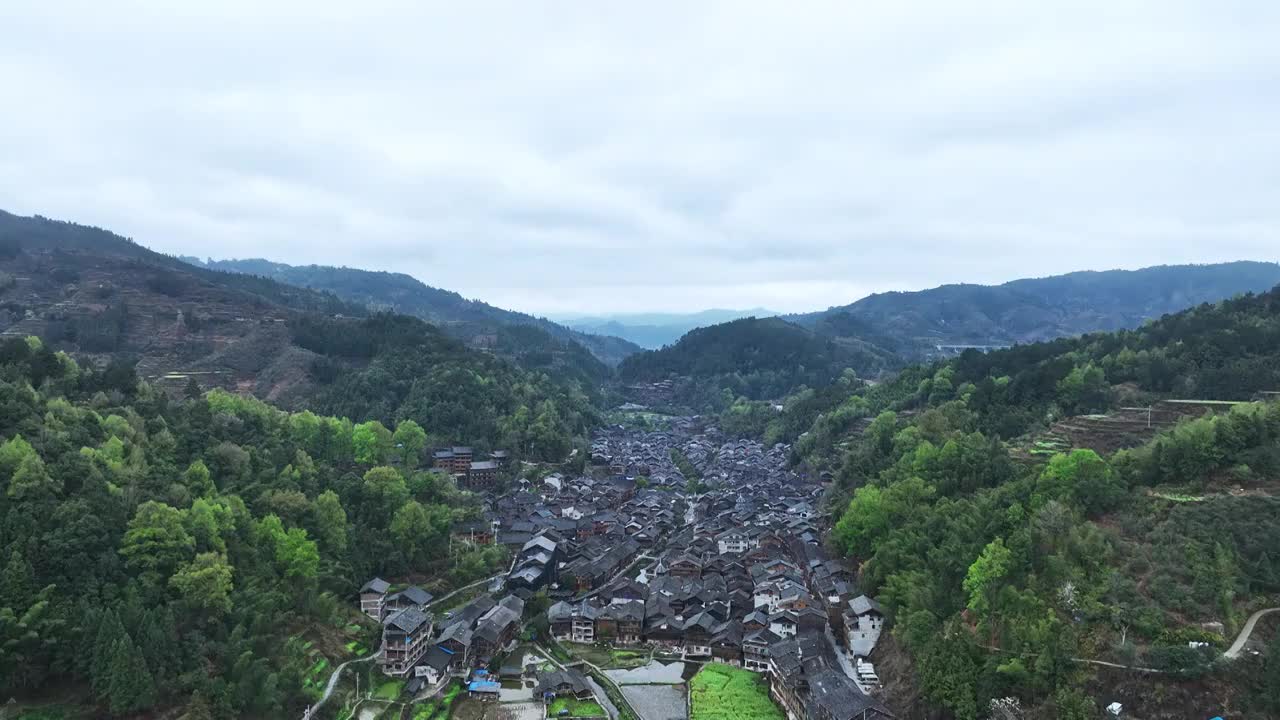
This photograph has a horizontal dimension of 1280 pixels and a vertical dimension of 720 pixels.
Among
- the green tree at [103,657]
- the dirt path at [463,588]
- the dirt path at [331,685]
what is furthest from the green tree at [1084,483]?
the green tree at [103,657]

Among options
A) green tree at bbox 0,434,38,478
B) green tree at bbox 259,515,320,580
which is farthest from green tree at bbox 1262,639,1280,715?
green tree at bbox 0,434,38,478

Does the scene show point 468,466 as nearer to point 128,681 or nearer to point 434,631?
point 434,631

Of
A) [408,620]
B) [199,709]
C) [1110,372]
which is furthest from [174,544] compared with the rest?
[1110,372]

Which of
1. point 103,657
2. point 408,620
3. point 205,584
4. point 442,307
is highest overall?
point 442,307

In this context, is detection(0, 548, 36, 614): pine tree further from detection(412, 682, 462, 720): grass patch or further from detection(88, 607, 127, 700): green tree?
detection(412, 682, 462, 720): grass patch

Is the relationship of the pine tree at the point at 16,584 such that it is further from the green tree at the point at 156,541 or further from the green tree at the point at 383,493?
the green tree at the point at 383,493

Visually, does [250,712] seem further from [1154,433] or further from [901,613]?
[1154,433]
